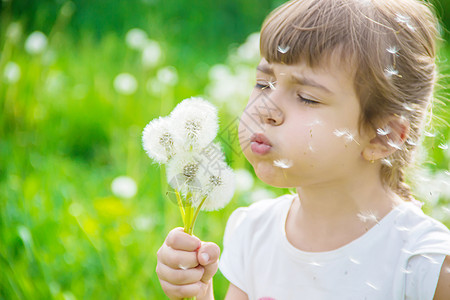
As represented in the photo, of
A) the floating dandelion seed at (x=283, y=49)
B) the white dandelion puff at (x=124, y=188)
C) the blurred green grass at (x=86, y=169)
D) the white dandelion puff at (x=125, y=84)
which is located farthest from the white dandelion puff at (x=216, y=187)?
the white dandelion puff at (x=125, y=84)

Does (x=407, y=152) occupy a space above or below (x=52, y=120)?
above

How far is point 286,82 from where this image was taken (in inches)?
38.5

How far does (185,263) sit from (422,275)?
0.43 m

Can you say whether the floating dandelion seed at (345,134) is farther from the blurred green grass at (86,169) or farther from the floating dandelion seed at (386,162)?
the blurred green grass at (86,169)

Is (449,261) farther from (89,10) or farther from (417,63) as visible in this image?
(89,10)

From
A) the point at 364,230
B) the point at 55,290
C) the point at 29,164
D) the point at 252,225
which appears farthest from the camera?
the point at 29,164

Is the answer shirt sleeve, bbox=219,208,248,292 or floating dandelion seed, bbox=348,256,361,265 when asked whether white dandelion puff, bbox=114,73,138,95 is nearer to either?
shirt sleeve, bbox=219,208,248,292

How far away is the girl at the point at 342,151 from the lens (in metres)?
0.97

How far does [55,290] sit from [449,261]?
99 cm

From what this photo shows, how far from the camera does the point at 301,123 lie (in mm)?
957

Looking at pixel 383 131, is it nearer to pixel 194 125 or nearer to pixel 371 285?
pixel 371 285

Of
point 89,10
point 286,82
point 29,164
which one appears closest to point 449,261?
point 286,82

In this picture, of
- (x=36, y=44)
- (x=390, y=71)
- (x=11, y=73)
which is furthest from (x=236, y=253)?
(x=36, y=44)

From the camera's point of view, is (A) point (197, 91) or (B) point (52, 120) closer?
(B) point (52, 120)
